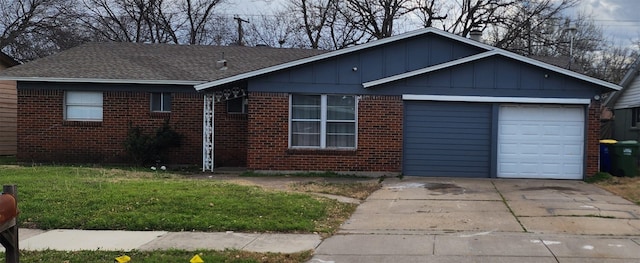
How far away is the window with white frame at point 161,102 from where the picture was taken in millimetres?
17094

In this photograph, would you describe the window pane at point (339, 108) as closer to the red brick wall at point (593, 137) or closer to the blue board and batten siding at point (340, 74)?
the blue board and batten siding at point (340, 74)

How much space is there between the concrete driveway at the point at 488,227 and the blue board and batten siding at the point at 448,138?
7.99 feet

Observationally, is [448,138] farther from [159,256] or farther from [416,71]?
[159,256]

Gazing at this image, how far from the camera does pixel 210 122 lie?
632 inches

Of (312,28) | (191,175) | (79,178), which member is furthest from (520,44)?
(79,178)

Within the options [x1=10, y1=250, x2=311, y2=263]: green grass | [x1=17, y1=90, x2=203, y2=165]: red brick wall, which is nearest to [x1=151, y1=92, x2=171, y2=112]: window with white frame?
[x1=17, y1=90, x2=203, y2=165]: red brick wall

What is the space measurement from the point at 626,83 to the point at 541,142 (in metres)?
10.1

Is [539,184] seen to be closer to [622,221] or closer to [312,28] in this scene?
[622,221]

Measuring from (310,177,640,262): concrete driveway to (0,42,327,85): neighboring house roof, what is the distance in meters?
8.79

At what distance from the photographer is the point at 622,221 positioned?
8.35 m

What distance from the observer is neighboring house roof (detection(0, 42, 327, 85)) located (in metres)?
16.5

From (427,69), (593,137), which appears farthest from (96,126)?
(593,137)

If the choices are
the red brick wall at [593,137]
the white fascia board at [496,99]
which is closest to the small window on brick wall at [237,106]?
the white fascia board at [496,99]

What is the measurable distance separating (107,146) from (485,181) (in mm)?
11826
